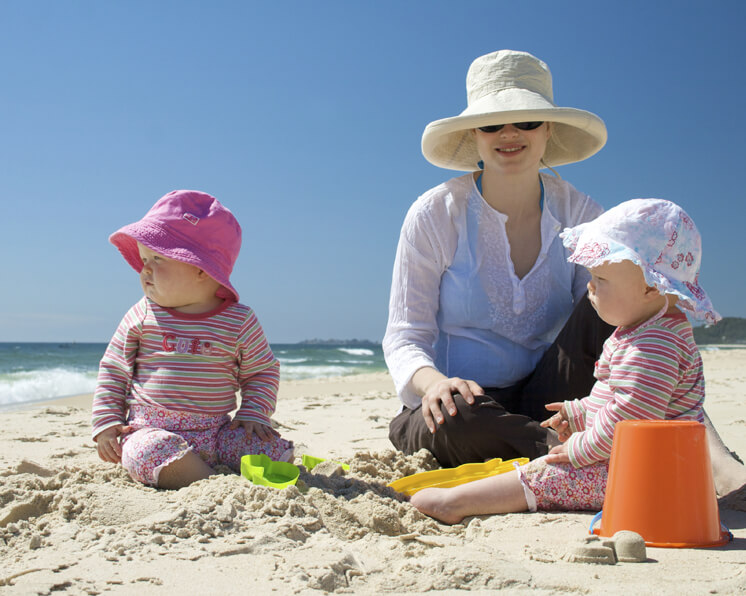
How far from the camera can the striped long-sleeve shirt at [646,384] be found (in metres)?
1.88

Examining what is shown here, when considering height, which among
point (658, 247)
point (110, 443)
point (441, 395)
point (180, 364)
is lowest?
point (110, 443)

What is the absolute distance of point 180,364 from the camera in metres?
2.47

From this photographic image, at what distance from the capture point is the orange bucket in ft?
5.46

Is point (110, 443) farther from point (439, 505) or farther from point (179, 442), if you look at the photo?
point (439, 505)

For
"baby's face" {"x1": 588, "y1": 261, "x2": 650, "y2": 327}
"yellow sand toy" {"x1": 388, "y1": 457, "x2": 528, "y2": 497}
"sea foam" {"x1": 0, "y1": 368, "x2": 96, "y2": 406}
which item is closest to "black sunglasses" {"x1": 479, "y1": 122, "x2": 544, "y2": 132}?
"baby's face" {"x1": 588, "y1": 261, "x2": 650, "y2": 327}

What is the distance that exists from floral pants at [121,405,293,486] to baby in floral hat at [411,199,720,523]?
73 centimetres

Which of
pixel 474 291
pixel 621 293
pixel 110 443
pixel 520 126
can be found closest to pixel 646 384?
pixel 621 293

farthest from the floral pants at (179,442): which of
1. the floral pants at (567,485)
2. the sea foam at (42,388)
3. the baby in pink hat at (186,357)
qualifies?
the sea foam at (42,388)

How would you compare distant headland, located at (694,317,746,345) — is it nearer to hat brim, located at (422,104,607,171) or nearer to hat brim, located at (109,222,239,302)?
hat brim, located at (422,104,607,171)

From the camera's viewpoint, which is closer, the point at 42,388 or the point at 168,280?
the point at 168,280

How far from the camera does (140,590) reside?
1337 mm

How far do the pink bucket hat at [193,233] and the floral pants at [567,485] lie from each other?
1.29m

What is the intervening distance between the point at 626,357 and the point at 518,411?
3.13 feet

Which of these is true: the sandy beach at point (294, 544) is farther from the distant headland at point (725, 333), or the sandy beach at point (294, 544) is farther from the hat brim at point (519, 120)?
the distant headland at point (725, 333)
